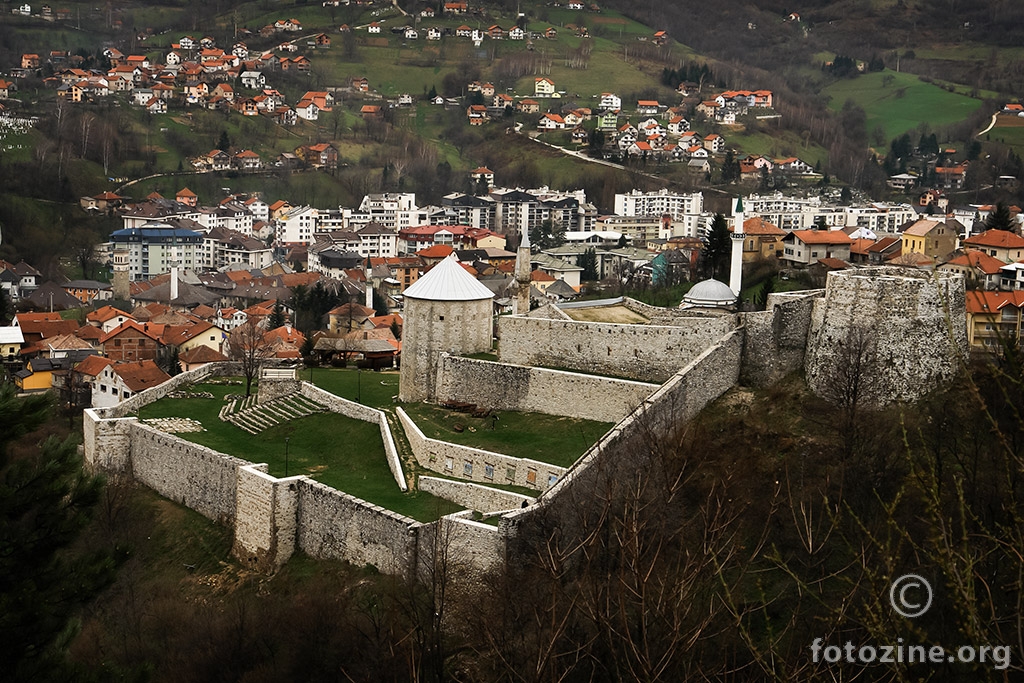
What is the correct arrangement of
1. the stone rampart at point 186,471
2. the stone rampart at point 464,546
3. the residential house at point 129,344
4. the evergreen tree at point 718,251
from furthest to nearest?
the residential house at point 129,344, the evergreen tree at point 718,251, the stone rampart at point 186,471, the stone rampart at point 464,546

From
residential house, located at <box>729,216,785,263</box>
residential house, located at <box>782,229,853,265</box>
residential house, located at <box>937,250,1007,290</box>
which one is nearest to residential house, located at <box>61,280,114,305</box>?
residential house, located at <box>729,216,785,263</box>

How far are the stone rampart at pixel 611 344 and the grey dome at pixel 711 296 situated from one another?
1890 millimetres

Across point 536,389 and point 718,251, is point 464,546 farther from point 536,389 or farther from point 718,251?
point 718,251

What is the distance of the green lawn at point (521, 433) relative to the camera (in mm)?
22219

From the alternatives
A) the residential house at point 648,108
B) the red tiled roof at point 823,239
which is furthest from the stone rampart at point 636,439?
the residential house at point 648,108

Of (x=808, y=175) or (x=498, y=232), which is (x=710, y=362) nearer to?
(x=498, y=232)

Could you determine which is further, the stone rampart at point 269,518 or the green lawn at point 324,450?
the stone rampart at point 269,518

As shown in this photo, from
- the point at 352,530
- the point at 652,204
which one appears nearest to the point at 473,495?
the point at 352,530

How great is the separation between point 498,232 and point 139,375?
51375mm

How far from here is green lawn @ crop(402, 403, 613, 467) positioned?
2222 cm

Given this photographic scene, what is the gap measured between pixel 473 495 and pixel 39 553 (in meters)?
9.00

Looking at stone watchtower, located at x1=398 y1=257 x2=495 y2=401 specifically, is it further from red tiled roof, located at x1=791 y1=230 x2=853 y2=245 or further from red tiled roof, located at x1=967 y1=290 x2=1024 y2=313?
red tiled roof, located at x1=791 y1=230 x2=853 y2=245

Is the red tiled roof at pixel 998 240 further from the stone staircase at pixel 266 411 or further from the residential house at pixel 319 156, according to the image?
the residential house at pixel 319 156

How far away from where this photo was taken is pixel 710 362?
22594 mm
